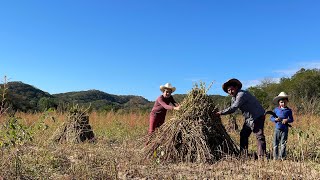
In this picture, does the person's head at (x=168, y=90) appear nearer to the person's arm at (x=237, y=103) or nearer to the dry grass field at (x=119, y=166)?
the dry grass field at (x=119, y=166)

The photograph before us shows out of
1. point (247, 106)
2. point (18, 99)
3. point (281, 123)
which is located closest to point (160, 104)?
point (247, 106)

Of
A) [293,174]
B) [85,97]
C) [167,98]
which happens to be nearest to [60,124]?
[167,98]

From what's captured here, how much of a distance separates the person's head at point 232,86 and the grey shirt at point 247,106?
15 cm

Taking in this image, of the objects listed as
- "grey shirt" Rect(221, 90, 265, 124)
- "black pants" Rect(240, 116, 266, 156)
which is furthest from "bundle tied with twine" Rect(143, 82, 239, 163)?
"grey shirt" Rect(221, 90, 265, 124)

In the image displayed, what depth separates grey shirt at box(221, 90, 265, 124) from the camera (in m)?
6.74

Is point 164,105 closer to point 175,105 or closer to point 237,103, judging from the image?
point 175,105

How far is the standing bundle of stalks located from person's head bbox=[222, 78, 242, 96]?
4100 mm

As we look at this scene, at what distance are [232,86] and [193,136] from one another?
1250mm

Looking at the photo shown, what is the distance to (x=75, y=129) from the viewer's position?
9531 millimetres

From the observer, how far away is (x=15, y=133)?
198 inches

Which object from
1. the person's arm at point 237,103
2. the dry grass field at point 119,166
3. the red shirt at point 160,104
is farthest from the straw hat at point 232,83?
the dry grass field at point 119,166

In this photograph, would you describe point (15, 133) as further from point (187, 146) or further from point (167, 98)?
point (167, 98)

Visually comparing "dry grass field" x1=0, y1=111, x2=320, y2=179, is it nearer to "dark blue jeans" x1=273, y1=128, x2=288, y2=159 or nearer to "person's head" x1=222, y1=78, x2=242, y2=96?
"dark blue jeans" x1=273, y1=128, x2=288, y2=159

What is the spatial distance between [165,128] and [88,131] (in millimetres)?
3409
